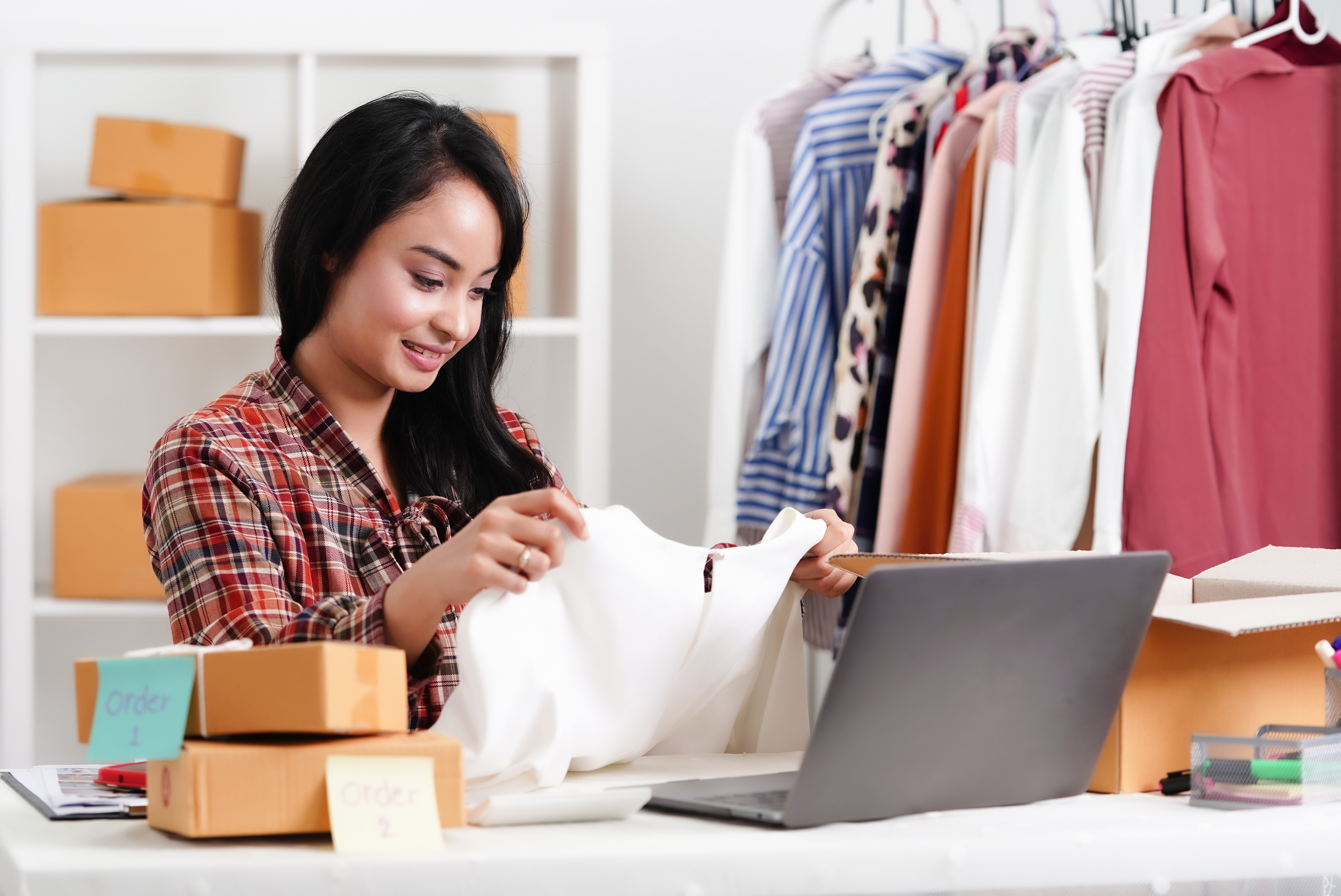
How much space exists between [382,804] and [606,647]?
0.82ft

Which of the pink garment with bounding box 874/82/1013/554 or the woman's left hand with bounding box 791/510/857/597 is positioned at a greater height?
the pink garment with bounding box 874/82/1013/554

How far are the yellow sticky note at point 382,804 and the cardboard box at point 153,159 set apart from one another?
5.33 ft

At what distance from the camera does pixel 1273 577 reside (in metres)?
1.05

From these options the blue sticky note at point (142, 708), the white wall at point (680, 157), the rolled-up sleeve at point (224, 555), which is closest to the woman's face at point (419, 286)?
the rolled-up sleeve at point (224, 555)

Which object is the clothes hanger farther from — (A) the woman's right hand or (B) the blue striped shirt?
(A) the woman's right hand

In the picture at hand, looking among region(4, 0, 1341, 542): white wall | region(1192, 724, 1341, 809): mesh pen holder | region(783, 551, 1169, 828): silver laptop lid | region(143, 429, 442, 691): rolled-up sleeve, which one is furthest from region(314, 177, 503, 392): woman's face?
region(4, 0, 1341, 542): white wall

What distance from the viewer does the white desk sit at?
0.66 meters

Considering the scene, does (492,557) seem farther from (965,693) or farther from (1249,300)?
(1249,300)

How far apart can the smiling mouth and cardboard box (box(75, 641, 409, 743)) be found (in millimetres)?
526

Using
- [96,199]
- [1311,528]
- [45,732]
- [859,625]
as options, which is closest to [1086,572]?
[859,625]

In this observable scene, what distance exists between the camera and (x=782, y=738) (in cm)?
108

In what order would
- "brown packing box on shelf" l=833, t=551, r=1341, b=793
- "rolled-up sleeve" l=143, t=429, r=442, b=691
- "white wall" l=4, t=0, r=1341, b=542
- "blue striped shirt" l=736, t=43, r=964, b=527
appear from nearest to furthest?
"brown packing box on shelf" l=833, t=551, r=1341, b=793
"rolled-up sleeve" l=143, t=429, r=442, b=691
"blue striped shirt" l=736, t=43, r=964, b=527
"white wall" l=4, t=0, r=1341, b=542

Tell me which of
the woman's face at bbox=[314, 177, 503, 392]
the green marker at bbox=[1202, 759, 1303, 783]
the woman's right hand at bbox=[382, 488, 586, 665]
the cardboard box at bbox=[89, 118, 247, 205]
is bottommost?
the green marker at bbox=[1202, 759, 1303, 783]

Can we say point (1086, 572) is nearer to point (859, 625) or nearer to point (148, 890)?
point (859, 625)
